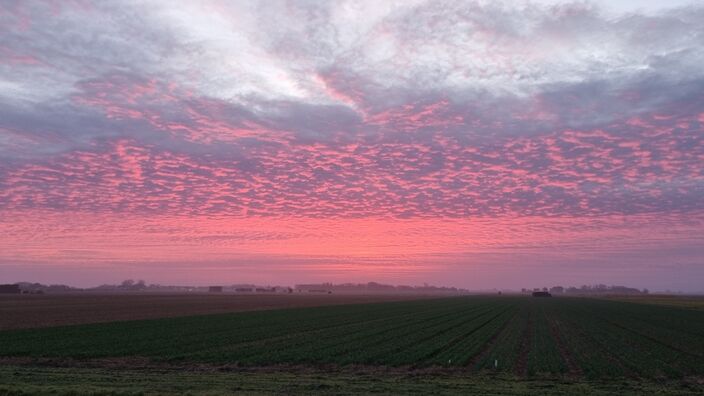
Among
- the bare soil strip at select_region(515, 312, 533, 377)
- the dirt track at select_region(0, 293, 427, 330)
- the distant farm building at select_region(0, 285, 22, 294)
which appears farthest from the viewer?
the distant farm building at select_region(0, 285, 22, 294)

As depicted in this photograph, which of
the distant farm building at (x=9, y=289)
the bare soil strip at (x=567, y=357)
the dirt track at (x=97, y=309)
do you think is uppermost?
the distant farm building at (x=9, y=289)

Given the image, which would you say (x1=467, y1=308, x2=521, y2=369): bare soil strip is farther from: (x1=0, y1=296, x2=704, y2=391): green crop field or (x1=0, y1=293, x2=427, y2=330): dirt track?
(x1=0, y1=293, x2=427, y2=330): dirt track

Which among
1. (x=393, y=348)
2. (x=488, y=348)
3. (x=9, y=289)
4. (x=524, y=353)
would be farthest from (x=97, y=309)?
(x=9, y=289)

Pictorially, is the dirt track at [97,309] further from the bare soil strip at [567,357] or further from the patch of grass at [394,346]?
the bare soil strip at [567,357]

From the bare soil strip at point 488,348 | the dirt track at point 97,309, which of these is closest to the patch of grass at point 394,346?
the bare soil strip at point 488,348

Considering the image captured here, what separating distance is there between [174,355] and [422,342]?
14998mm

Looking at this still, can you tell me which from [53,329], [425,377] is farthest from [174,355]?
[53,329]

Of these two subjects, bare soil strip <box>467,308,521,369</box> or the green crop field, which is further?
bare soil strip <box>467,308,521,369</box>

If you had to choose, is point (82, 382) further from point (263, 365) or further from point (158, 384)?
point (263, 365)

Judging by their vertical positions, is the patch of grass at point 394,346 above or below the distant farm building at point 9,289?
below

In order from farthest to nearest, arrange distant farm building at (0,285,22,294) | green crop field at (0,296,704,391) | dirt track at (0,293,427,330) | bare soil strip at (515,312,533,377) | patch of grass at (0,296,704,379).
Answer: distant farm building at (0,285,22,294)
dirt track at (0,293,427,330)
patch of grass at (0,296,704,379)
green crop field at (0,296,704,391)
bare soil strip at (515,312,533,377)

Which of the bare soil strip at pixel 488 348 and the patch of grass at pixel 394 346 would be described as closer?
the patch of grass at pixel 394 346

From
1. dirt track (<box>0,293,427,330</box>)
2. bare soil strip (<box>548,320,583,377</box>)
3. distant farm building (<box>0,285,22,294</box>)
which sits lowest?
bare soil strip (<box>548,320,583,377</box>)

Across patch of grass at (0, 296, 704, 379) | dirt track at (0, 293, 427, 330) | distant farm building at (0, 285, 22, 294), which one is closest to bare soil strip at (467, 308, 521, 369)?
patch of grass at (0, 296, 704, 379)
